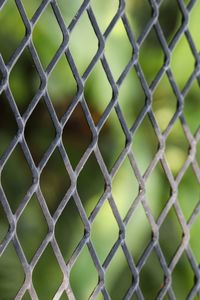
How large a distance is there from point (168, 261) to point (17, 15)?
0.27m

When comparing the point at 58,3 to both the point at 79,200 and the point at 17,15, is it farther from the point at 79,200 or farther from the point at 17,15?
the point at 79,200

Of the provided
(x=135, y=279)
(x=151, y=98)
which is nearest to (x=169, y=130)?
(x=151, y=98)

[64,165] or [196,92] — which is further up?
[196,92]

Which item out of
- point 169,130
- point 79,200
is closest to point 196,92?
point 169,130

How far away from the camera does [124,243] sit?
62cm

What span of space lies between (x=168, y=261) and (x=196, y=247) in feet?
0.11

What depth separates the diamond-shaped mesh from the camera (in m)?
0.60

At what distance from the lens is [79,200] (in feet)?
1.96

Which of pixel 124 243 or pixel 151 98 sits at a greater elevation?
pixel 151 98

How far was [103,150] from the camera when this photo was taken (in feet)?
2.12

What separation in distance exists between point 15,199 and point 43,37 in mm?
143

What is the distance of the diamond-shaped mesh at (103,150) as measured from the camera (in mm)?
595

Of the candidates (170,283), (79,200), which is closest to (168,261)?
(170,283)

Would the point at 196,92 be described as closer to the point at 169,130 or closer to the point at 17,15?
the point at 169,130
